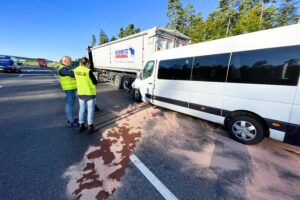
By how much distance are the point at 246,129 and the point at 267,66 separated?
146 cm

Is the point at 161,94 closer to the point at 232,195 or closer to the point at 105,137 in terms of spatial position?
the point at 105,137

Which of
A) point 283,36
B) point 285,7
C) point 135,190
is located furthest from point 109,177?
point 285,7

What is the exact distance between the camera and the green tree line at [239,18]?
17147 millimetres

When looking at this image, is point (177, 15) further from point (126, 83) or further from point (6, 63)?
point (6, 63)

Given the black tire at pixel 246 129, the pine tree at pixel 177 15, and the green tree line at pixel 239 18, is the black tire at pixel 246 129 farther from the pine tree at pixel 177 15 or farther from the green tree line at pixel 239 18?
the pine tree at pixel 177 15

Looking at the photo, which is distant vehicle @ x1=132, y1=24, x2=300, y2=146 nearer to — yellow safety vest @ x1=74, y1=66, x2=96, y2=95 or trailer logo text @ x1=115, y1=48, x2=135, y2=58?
yellow safety vest @ x1=74, y1=66, x2=96, y2=95

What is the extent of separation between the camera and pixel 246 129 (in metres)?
3.44

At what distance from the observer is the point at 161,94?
5.59 metres

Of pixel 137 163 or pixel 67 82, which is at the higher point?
pixel 67 82

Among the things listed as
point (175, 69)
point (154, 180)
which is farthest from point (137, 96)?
point (154, 180)

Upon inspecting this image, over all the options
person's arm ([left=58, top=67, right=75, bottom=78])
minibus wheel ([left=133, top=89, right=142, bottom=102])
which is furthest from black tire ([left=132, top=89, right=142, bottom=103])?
person's arm ([left=58, top=67, right=75, bottom=78])

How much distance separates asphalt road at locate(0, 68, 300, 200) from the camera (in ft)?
6.88

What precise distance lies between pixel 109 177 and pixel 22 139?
102 inches

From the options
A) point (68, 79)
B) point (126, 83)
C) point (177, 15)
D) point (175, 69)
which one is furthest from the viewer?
point (177, 15)
